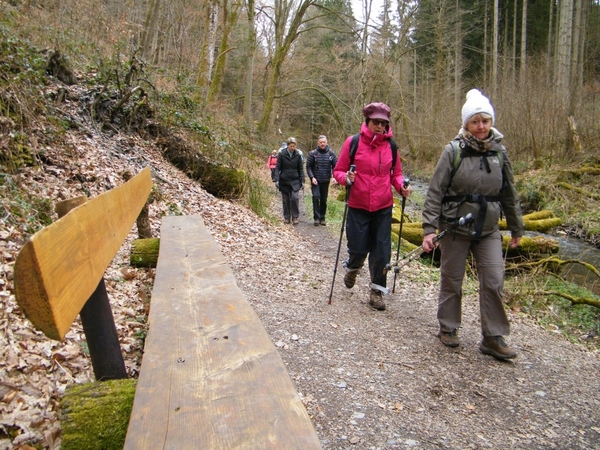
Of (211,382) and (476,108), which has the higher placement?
(476,108)

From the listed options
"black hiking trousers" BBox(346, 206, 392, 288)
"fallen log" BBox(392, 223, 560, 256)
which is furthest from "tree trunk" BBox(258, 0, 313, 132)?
"black hiking trousers" BBox(346, 206, 392, 288)

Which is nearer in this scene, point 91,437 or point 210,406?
point 210,406

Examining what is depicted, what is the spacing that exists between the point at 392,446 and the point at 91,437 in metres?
1.84

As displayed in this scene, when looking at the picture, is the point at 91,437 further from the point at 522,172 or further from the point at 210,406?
the point at 522,172

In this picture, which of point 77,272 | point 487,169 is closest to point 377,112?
point 487,169

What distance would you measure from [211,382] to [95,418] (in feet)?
1.67

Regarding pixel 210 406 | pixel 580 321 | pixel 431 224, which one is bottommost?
pixel 580 321

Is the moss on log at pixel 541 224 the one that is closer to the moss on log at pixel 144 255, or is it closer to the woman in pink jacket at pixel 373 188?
the woman in pink jacket at pixel 373 188

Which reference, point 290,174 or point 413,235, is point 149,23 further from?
point 413,235

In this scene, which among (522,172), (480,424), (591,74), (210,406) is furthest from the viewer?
(591,74)

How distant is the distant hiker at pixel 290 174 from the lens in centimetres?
1066

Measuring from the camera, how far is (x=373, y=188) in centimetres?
472

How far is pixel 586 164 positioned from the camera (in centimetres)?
1436

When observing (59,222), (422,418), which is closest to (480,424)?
(422,418)
